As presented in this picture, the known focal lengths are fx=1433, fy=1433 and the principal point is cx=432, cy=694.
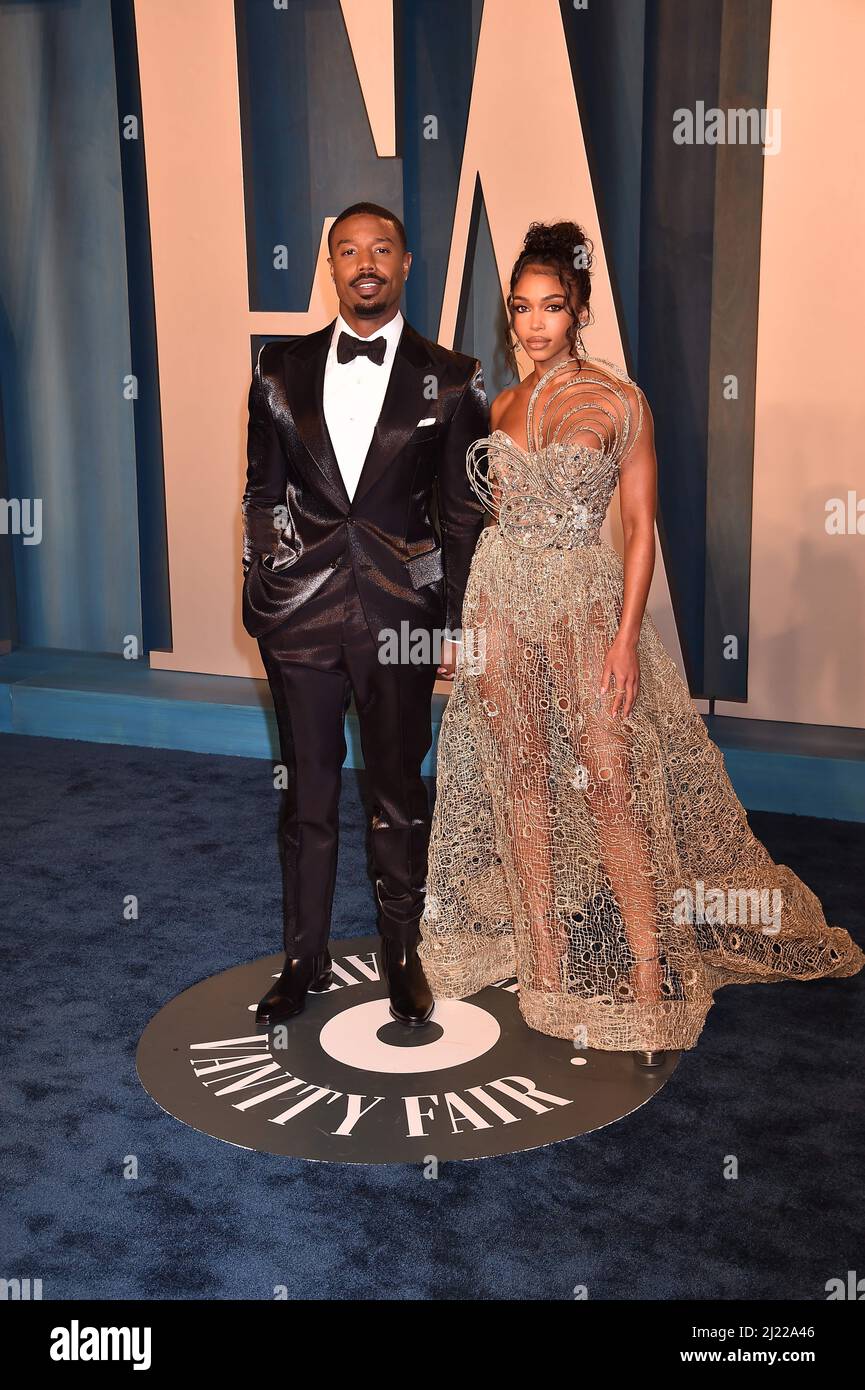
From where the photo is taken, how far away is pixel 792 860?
418cm

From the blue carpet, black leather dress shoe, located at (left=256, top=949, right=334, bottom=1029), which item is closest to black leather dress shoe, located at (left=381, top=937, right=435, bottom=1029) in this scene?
black leather dress shoe, located at (left=256, top=949, right=334, bottom=1029)

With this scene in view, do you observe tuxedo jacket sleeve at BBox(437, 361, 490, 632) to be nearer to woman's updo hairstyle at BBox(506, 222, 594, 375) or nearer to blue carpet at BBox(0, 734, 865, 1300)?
woman's updo hairstyle at BBox(506, 222, 594, 375)

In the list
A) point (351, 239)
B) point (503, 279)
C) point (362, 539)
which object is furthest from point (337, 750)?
point (503, 279)

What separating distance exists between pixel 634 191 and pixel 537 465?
2.53 m

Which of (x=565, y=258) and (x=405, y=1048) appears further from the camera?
(x=405, y=1048)

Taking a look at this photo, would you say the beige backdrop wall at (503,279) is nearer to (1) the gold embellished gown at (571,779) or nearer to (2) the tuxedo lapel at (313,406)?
(1) the gold embellished gown at (571,779)

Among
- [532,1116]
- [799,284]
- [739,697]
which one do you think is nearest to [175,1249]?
[532,1116]

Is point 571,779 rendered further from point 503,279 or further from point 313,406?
point 503,279

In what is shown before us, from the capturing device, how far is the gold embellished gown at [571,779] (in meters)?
2.93

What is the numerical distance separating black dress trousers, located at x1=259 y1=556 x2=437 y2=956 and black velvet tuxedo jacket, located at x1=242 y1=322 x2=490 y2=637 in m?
0.06

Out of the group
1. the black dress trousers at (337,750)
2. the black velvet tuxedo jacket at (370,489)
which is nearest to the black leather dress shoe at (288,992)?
the black dress trousers at (337,750)

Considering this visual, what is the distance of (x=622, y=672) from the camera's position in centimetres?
296

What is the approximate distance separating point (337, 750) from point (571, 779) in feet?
1.69
